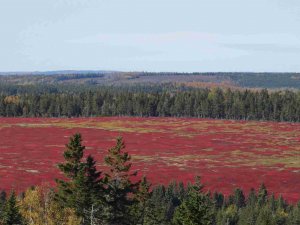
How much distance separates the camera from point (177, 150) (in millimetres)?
107500

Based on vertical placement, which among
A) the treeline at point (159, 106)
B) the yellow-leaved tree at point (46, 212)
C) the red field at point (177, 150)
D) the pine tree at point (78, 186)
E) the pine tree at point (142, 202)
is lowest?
the red field at point (177, 150)

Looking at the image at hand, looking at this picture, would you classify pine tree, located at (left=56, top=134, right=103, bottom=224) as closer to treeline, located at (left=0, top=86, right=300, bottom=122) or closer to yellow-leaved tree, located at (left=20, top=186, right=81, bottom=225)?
yellow-leaved tree, located at (left=20, top=186, right=81, bottom=225)

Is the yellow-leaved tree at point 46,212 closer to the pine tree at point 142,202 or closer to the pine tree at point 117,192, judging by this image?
the pine tree at point 117,192

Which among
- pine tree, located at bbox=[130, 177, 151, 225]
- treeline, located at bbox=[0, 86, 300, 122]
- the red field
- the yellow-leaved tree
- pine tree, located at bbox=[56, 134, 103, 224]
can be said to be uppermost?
pine tree, located at bbox=[56, 134, 103, 224]

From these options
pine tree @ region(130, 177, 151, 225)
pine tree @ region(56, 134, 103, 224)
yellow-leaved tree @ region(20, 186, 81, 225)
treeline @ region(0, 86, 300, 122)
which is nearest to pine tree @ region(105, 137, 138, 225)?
pine tree @ region(56, 134, 103, 224)

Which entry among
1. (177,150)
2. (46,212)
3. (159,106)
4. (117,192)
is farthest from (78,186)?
(159,106)

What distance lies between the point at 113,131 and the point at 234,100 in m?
70.2

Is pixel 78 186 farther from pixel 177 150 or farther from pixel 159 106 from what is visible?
pixel 159 106

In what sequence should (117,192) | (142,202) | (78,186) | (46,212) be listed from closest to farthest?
(46,212) → (78,186) → (117,192) → (142,202)

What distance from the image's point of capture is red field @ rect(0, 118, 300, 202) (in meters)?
75.2

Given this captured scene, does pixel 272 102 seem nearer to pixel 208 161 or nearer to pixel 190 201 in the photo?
pixel 208 161

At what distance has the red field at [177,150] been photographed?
75250 millimetres

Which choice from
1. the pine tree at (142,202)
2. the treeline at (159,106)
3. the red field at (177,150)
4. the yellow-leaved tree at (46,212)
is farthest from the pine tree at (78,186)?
the treeline at (159,106)

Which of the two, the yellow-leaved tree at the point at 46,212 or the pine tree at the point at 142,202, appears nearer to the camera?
the yellow-leaved tree at the point at 46,212
